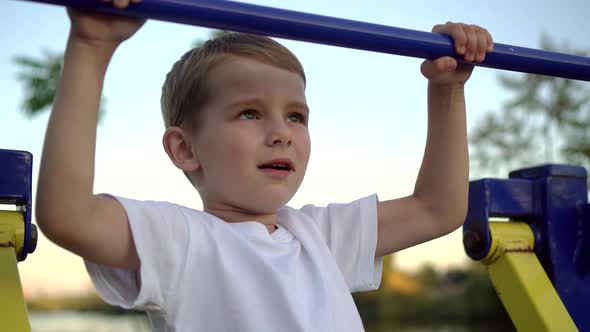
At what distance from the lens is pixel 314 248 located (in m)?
1.27

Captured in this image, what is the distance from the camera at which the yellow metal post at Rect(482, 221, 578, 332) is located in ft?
4.73

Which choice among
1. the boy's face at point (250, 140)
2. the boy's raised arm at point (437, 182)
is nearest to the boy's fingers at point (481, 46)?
the boy's raised arm at point (437, 182)

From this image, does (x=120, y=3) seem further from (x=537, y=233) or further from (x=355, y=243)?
(x=537, y=233)

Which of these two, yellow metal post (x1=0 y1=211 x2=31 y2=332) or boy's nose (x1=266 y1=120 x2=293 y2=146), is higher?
boy's nose (x1=266 y1=120 x2=293 y2=146)

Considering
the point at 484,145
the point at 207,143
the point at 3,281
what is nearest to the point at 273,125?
the point at 207,143

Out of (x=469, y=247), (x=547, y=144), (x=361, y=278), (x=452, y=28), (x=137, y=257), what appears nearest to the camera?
(x=137, y=257)

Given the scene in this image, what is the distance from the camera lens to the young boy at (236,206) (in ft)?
3.00

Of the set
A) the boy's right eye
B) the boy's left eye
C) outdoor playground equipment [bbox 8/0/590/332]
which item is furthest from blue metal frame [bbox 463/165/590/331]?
the boy's right eye

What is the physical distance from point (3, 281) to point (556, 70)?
3.28ft

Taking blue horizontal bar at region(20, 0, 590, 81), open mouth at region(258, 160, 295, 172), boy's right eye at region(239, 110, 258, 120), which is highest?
blue horizontal bar at region(20, 0, 590, 81)

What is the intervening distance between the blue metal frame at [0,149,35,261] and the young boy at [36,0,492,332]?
16cm

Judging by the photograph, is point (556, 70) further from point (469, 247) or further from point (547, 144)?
point (547, 144)

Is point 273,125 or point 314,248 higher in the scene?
point 273,125

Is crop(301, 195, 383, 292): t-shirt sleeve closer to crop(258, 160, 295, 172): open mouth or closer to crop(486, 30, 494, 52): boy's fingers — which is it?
crop(258, 160, 295, 172): open mouth
